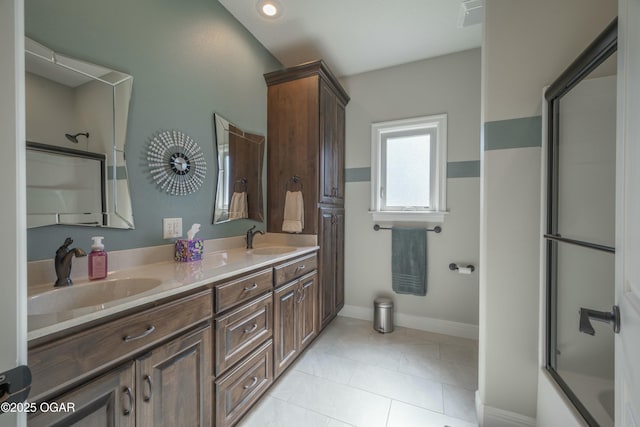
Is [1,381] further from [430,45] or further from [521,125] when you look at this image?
[430,45]

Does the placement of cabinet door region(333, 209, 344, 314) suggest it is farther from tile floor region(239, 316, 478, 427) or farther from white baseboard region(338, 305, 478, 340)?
tile floor region(239, 316, 478, 427)

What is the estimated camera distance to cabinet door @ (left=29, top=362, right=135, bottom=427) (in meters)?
0.67

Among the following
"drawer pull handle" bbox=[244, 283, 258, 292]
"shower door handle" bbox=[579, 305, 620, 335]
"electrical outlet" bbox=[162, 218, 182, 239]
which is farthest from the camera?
"electrical outlet" bbox=[162, 218, 182, 239]

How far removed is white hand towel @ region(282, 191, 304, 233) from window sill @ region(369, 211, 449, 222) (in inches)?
33.6

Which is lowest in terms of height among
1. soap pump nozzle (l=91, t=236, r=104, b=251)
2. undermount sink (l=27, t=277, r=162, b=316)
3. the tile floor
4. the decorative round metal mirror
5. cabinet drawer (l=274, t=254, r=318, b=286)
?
the tile floor

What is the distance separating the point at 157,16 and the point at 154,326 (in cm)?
167

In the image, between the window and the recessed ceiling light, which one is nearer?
the recessed ceiling light

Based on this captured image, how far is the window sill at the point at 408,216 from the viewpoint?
239 cm

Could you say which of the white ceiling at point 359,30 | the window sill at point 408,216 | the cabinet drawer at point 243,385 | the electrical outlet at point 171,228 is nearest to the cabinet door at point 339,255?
the window sill at point 408,216

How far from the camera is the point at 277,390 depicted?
1587mm

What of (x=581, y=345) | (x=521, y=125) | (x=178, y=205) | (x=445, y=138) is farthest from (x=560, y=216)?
(x=178, y=205)

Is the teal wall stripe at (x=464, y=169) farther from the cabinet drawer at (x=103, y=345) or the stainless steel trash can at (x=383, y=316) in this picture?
the cabinet drawer at (x=103, y=345)

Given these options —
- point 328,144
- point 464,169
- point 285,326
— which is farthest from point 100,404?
point 464,169

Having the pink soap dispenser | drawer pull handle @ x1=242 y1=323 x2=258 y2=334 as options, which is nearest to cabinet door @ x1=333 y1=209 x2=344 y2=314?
drawer pull handle @ x1=242 y1=323 x2=258 y2=334
